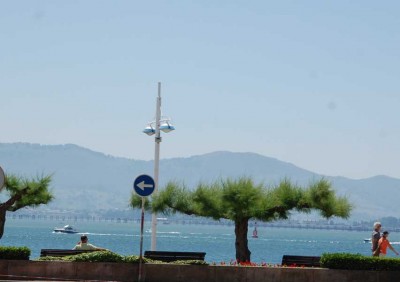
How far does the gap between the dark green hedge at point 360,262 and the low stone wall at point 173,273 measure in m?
0.17

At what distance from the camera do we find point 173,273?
2569cm

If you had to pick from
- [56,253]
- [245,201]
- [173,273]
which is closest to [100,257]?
[56,253]

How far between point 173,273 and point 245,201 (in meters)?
7.40

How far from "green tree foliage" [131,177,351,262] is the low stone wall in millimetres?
6065

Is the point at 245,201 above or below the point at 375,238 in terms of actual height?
above

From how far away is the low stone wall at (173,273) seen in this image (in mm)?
25391

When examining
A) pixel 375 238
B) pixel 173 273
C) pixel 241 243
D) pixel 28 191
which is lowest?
pixel 173 273

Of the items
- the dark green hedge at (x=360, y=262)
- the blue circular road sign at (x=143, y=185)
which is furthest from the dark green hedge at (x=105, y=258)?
the dark green hedge at (x=360, y=262)

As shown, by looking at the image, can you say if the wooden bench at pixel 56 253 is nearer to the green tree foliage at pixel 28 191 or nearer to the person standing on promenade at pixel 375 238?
the green tree foliage at pixel 28 191

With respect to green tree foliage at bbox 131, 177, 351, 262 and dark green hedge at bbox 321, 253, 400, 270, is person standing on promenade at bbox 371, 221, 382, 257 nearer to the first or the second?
dark green hedge at bbox 321, 253, 400, 270

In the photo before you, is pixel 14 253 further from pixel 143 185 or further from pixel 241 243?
pixel 241 243

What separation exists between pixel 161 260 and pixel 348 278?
5.37m

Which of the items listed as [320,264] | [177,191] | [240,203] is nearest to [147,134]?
[177,191]

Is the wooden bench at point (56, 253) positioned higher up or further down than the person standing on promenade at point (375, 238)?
further down
